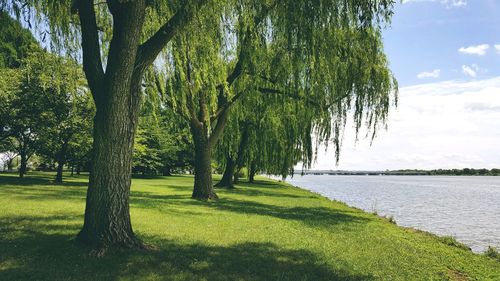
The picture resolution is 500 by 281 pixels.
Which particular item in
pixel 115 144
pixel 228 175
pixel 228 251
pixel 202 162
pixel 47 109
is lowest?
pixel 228 251

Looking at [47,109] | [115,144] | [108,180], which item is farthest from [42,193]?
[115,144]

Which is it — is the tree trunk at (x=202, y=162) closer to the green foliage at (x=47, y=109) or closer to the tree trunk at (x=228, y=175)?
the green foliage at (x=47, y=109)

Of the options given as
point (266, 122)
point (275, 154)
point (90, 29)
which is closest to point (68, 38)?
point (90, 29)

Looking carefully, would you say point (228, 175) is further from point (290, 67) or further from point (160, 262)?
point (160, 262)

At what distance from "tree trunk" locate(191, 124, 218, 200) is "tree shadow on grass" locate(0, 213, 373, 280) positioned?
1217 centimetres

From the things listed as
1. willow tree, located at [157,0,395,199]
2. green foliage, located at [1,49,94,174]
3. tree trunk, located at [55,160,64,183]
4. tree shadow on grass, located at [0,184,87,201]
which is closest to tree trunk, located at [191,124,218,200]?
willow tree, located at [157,0,395,199]

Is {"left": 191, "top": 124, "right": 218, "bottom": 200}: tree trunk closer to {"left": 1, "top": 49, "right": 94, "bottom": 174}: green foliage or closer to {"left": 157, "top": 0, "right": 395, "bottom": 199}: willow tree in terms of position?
{"left": 157, "top": 0, "right": 395, "bottom": 199}: willow tree

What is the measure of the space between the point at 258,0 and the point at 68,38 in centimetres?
638

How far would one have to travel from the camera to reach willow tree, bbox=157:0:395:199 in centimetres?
1198

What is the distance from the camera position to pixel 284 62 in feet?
58.6

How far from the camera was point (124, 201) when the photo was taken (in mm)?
9430

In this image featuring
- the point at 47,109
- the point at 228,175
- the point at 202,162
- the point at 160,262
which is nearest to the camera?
the point at 160,262

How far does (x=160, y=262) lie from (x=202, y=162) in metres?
14.5

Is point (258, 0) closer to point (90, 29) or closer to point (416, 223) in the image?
point (90, 29)
